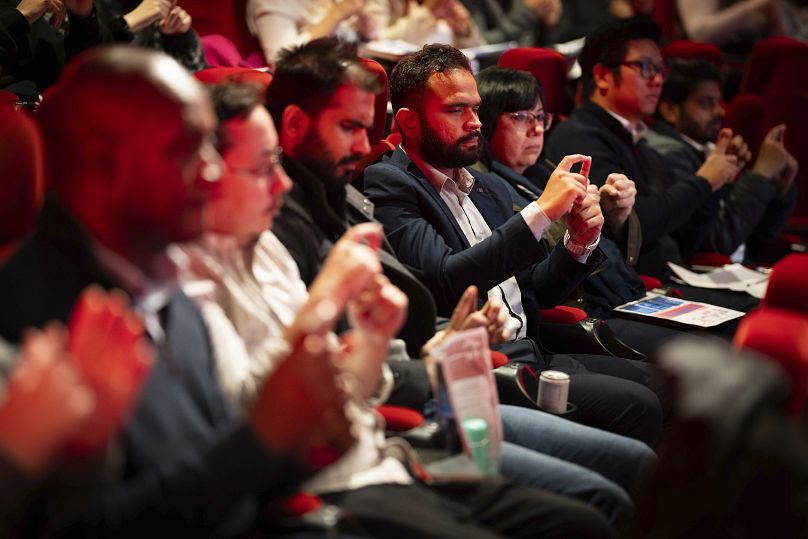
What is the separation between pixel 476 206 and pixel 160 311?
1.55m

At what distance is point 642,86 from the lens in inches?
152

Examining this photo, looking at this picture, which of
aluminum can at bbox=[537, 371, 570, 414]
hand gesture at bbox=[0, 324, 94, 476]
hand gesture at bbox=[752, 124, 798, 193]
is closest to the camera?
hand gesture at bbox=[0, 324, 94, 476]

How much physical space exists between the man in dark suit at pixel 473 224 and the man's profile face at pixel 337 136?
1.53ft

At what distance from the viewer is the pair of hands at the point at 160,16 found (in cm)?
332

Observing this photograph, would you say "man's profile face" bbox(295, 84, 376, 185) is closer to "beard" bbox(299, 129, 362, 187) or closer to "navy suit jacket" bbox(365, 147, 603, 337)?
"beard" bbox(299, 129, 362, 187)

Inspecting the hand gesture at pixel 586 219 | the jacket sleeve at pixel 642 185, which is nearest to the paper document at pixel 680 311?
the jacket sleeve at pixel 642 185

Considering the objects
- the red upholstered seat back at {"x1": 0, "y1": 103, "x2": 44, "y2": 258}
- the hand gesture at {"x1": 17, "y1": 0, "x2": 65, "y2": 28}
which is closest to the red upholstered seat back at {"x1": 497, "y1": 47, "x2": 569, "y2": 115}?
the hand gesture at {"x1": 17, "y1": 0, "x2": 65, "y2": 28}

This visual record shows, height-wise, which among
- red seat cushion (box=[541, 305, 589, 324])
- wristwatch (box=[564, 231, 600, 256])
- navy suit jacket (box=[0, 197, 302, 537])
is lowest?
red seat cushion (box=[541, 305, 589, 324])

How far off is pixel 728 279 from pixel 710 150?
0.83 metres

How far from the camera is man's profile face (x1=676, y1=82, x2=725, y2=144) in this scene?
14.1 feet

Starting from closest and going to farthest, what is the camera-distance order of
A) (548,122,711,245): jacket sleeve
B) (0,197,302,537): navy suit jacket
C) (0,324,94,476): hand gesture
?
(0,324,94,476): hand gesture, (0,197,302,537): navy suit jacket, (548,122,711,245): jacket sleeve

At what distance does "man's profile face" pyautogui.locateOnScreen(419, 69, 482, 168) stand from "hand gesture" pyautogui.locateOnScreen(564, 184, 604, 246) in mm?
306

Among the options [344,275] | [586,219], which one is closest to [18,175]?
[344,275]

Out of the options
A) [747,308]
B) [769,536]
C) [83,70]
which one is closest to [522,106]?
[747,308]
